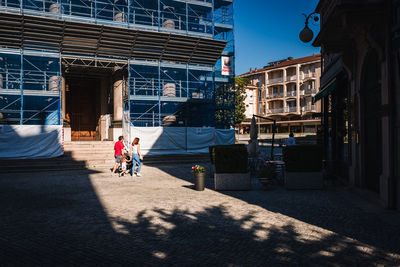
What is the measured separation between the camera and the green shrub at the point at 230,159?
9547 millimetres

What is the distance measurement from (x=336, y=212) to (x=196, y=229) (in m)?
3.13

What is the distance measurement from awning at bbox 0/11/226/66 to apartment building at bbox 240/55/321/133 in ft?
122

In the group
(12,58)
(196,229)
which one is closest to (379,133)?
(196,229)

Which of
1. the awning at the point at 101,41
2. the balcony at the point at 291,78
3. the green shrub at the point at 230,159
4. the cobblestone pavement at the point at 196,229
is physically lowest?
the cobblestone pavement at the point at 196,229

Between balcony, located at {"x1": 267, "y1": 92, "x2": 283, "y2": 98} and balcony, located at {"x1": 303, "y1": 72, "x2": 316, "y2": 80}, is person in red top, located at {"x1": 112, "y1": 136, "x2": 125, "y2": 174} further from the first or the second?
balcony, located at {"x1": 267, "y1": 92, "x2": 283, "y2": 98}

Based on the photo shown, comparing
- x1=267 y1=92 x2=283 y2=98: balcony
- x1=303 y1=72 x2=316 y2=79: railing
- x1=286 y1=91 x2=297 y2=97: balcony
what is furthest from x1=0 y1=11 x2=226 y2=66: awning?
x1=267 y1=92 x2=283 y2=98: balcony

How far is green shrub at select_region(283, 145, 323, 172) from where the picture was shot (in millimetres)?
9312

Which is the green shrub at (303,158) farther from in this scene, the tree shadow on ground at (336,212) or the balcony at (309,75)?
the balcony at (309,75)

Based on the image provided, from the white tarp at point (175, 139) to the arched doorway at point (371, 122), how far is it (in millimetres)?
13580

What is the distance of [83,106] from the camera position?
93.1 feet

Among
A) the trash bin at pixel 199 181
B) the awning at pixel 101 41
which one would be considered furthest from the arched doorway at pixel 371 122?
the awning at pixel 101 41

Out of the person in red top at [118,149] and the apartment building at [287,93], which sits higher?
the apartment building at [287,93]

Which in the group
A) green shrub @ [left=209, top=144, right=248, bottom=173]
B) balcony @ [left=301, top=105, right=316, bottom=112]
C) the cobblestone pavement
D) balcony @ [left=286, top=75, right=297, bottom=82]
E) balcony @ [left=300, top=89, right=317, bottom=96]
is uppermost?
balcony @ [left=286, top=75, right=297, bottom=82]

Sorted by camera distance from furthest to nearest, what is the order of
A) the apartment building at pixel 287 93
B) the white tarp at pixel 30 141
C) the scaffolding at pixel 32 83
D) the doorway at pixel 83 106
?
the apartment building at pixel 287 93, the doorway at pixel 83 106, the scaffolding at pixel 32 83, the white tarp at pixel 30 141
